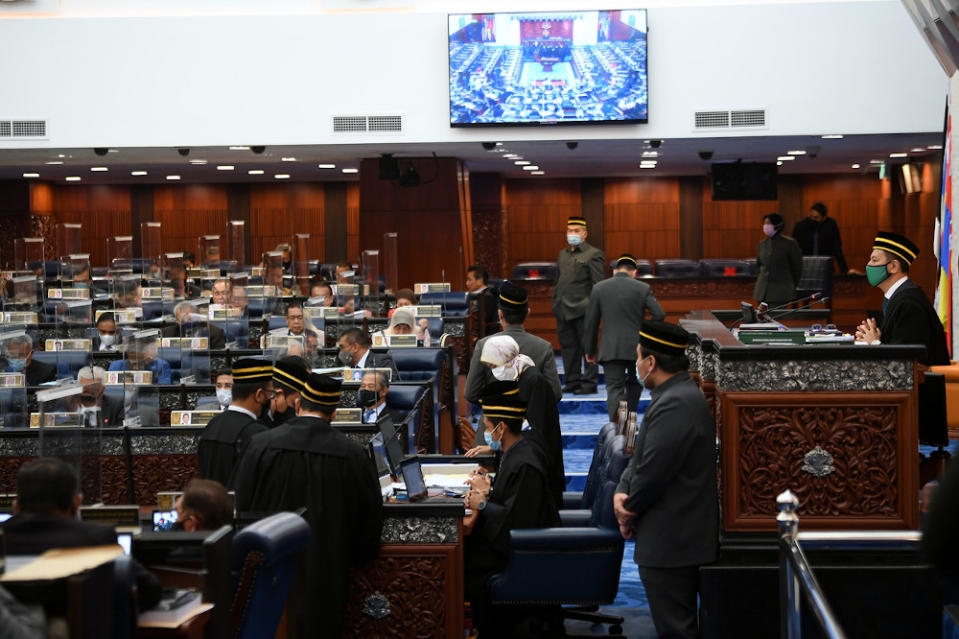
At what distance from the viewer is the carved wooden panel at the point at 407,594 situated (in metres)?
4.92

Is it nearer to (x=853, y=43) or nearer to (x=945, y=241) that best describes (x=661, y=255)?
(x=853, y=43)

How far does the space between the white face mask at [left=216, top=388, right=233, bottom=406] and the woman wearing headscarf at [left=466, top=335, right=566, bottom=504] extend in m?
1.88

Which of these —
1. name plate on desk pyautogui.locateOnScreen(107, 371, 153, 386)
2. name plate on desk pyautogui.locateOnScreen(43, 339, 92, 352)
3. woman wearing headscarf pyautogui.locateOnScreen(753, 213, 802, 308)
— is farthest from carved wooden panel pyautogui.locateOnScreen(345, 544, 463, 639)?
woman wearing headscarf pyautogui.locateOnScreen(753, 213, 802, 308)

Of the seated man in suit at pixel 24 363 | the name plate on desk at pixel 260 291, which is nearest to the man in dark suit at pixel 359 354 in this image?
the seated man in suit at pixel 24 363

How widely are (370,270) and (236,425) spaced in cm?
896

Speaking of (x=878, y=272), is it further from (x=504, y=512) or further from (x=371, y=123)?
(x=371, y=123)

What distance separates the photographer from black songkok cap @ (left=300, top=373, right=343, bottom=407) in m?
4.75

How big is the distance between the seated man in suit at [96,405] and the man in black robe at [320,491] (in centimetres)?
256

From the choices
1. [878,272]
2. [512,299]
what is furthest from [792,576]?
[512,299]

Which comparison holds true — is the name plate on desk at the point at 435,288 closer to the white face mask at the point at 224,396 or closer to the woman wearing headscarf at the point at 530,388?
the white face mask at the point at 224,396

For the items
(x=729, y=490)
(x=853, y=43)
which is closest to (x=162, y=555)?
(x=729, y=490)

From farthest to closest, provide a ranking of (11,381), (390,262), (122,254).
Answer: (122,254)
(390,262)
(11,381)

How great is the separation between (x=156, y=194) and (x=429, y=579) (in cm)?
1890

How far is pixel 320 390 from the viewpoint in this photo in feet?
15.6
